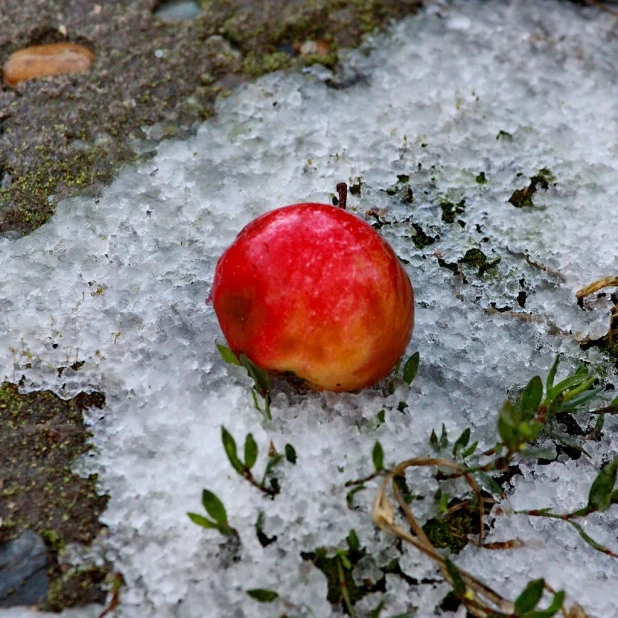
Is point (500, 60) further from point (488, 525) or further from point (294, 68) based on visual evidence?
point (488, 525)

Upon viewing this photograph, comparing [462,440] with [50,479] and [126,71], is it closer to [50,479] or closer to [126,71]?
[50,479]

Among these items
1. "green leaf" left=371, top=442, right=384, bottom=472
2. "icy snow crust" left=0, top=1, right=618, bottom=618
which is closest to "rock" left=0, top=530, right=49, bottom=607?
"icy snow crust" left=0, top=1, right=618, bottom=618

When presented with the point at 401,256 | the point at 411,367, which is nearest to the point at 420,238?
the point at 401,256

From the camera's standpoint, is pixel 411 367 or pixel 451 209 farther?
pixel 451 209

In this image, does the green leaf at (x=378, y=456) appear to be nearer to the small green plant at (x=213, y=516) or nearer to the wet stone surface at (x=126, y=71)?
the small green plant at (x=213, y=516)

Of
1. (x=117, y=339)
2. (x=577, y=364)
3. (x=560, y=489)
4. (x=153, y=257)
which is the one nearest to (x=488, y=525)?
(x=560, y=489)

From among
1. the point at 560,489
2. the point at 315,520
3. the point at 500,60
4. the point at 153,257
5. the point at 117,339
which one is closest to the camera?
the point at 315,520
